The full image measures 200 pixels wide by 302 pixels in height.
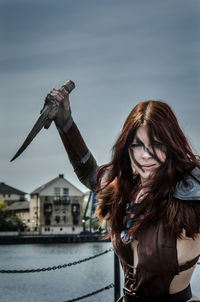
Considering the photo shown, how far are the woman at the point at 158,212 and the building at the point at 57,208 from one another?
287 feet

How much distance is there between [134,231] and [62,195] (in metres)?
88.5

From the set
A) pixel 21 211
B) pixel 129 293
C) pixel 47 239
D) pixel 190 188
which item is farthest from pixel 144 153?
pixel 21 211

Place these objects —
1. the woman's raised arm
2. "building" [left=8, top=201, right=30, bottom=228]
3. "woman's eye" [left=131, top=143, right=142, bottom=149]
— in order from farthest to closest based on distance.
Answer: "building" [left=8, top=201, right=30, bottom=228] → the woman's raised arm → "woman's eye" [left=131, top=143, right=142, bottom=149]

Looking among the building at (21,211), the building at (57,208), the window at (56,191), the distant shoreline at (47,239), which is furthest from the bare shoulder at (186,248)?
the building at (21,211)

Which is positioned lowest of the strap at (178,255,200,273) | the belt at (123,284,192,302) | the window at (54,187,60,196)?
the belt at (123,284,192,302)

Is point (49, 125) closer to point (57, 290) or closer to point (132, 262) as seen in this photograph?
point (132, 262)

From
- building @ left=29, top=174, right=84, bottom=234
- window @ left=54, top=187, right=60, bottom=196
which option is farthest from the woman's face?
window @ left=54, top=187, right=60, bottom=196

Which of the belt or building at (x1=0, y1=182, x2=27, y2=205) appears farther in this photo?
building at (x1=0, y1=182, x2=27, y2=205)

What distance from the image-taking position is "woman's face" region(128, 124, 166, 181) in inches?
69.4

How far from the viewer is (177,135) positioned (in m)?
1.75

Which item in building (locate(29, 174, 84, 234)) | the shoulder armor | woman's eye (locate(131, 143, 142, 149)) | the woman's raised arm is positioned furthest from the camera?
building (locate(29, 174, 84, 234))

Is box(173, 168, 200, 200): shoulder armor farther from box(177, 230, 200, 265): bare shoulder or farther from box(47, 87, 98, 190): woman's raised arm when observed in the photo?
box(47, 87, 98, 190): woman's raised arm

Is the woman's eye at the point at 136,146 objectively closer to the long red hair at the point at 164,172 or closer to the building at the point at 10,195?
the long red hair at the point at 164,172

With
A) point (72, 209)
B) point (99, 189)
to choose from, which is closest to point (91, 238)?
point (72, 209)
